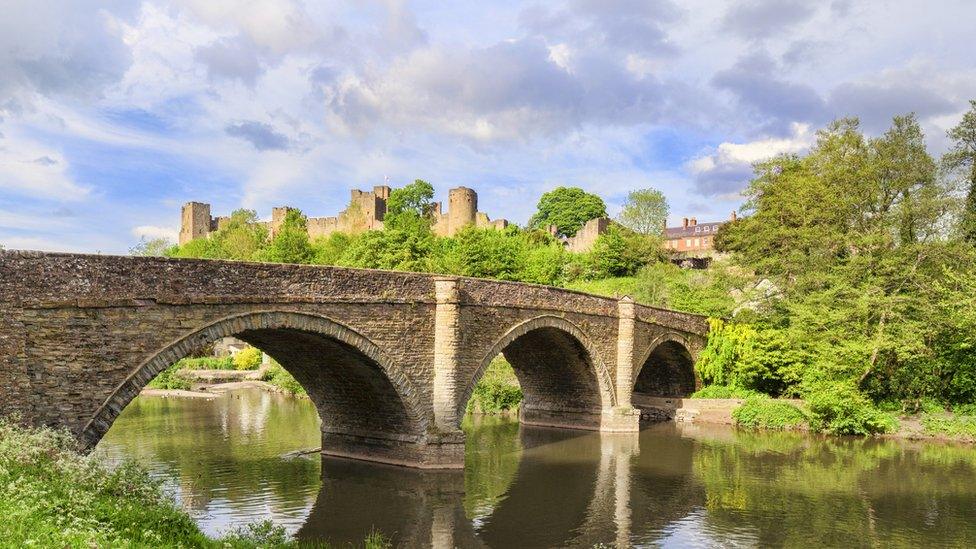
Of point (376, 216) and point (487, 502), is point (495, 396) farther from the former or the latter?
point (376, 216)

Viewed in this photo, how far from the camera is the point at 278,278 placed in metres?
16.6

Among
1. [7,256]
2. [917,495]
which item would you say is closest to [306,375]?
[7,256]

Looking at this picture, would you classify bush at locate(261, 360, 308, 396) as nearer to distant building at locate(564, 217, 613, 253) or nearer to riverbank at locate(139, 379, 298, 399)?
riverbank at locate(139, 379, 298, 399)

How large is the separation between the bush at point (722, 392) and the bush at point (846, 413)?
3.85 m

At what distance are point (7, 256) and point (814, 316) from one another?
27.0 m

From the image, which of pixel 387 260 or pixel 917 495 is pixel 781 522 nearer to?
pixel 917 495

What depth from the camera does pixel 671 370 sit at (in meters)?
36.0

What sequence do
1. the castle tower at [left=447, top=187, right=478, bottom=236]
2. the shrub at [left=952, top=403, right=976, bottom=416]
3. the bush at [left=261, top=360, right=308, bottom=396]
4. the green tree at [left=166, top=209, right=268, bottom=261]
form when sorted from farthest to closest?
the castle tower at [left=447, top=187, right=478, bottom=236]
the green tree at [left=166, top=209, right=268, bottom=261]
the bush at [left=261, top=360, right=308, bottom=396]
the shrub at [left=952, top=403, right=976, bottom=416]

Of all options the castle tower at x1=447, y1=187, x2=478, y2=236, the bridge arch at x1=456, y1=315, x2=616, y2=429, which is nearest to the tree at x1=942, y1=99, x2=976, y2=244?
the bridge arch at x1=456, y1=315, x2=616, y2=429

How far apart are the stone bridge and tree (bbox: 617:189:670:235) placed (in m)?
34.2

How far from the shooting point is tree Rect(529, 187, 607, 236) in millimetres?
75250

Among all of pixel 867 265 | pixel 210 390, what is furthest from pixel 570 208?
pixel 867 265

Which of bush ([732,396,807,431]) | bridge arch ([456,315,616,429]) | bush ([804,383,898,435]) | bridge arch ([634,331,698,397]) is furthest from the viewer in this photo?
bridge arch ([634,331,698,397])

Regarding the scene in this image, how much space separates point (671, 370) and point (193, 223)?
58.4 m
